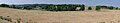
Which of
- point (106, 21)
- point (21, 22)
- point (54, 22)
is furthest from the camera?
point (106, 21)

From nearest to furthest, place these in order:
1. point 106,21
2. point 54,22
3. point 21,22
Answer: point 21,22 < point 54,22 < point 106,21

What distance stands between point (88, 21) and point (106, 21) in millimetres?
1616

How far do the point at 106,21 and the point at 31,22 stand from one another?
7295 millimetres

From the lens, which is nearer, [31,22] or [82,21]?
[31,22]

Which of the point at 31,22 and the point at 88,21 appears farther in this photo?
the point at 88,21

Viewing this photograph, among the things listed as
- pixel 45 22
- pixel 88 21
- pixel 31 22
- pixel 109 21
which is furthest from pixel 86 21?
pixel 31 22

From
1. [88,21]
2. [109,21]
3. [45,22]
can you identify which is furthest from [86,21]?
[45,22]

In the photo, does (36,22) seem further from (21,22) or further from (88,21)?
(88,21)

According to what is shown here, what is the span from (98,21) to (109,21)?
38.6 inches

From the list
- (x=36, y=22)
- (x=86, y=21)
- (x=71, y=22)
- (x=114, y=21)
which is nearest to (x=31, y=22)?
(x=36, y=22)

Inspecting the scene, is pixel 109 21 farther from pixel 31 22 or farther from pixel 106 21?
pixel 31 22

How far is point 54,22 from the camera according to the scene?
27.5 meters

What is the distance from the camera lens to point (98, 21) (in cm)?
2928

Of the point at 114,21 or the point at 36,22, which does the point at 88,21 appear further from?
the point at 36,22
